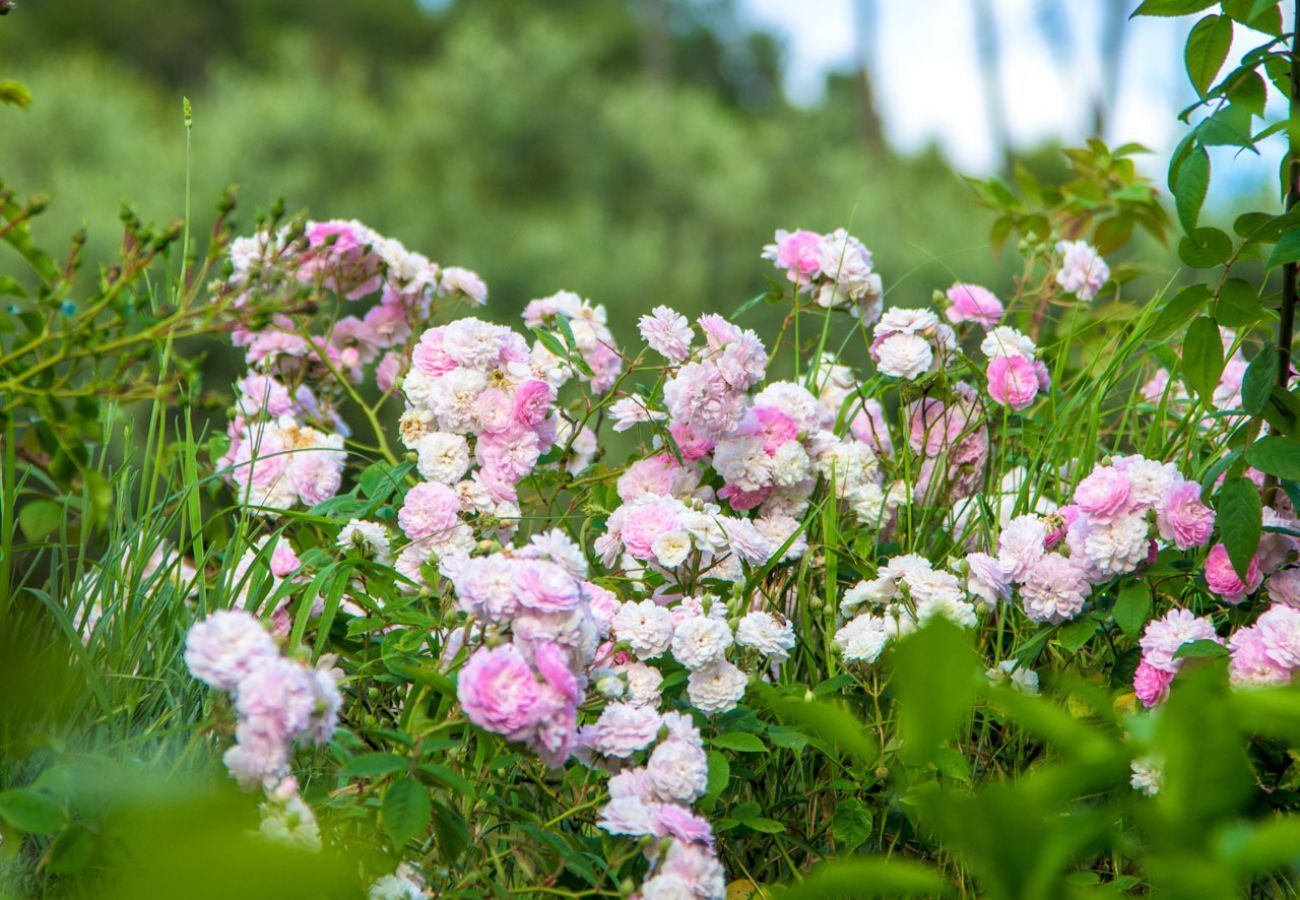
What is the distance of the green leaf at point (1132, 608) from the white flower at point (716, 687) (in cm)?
46

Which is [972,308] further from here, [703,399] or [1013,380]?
[703,399]

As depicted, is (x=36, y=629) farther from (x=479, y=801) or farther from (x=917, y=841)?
(x=917, y=841)

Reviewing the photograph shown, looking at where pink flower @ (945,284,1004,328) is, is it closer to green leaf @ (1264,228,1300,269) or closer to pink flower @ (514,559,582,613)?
green leaf @ (1264,228,1300,269)

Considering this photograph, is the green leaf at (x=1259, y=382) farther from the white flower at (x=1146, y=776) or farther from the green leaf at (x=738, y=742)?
the green leaf at (x=738, y=742)

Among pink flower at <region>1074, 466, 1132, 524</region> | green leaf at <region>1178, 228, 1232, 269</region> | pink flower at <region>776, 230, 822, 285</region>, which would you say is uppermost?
pink flower at <region>776, 230, 822, 285</region>

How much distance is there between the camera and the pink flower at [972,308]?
6.20 ft

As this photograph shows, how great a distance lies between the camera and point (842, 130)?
481 inches

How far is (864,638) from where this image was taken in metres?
1.42

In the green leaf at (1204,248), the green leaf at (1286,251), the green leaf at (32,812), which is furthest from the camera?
the green leaf at (1204,248)

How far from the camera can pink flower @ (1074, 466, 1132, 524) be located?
1430 mm

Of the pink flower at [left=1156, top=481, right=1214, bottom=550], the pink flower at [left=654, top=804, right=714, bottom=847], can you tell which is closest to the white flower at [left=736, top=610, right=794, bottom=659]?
the pink flower at [left=654, top=804, right=714, bottom=847]

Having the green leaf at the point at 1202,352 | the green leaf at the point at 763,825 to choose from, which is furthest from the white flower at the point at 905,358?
the green leaf at the point at 763,825

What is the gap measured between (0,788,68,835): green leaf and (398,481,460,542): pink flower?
0.57m

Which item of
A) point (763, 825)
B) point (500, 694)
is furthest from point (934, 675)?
point (763, 825)
